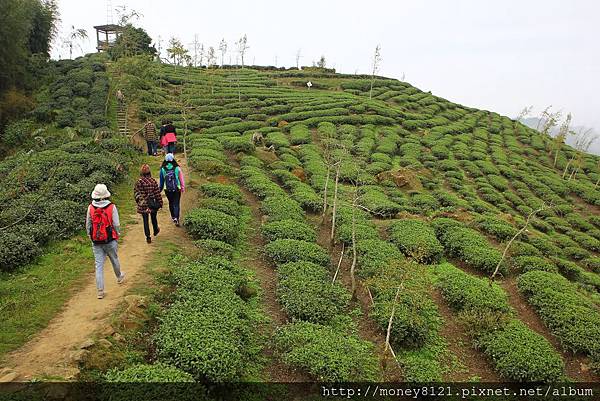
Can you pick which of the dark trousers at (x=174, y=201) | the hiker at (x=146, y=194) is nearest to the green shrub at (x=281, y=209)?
the dark trousers at (x=174, y=201)

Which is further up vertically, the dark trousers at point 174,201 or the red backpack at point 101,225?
the red backpack at point 101,225

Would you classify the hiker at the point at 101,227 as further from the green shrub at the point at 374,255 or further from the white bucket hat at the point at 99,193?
the green shrub at the point at 374,255

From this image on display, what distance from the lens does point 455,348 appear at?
1120 cm

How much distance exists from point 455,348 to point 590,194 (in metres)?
31.0

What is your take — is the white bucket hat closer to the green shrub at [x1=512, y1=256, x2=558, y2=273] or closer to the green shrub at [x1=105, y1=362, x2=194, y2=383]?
the green shrub at [x1=105, y1=362, x2=194, y2=383]

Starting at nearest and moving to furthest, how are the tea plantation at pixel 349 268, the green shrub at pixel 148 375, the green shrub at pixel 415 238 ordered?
the green shrub at pixel 148 375, the tea plantation at pixel 349 268, the green shrub at pixel 415 238

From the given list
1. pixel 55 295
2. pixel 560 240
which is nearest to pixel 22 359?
pixel 55 295

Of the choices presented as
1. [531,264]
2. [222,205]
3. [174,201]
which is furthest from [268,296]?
[531,264]

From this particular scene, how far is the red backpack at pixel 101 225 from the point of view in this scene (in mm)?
8453

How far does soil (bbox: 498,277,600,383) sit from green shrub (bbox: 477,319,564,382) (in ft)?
2.50

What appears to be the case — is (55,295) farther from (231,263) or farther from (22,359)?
(231,263)

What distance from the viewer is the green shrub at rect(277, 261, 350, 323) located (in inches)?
422

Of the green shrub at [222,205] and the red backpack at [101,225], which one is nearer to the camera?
the red backpack at [101,225]

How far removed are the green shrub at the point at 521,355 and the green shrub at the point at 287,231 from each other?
6.80 metres
